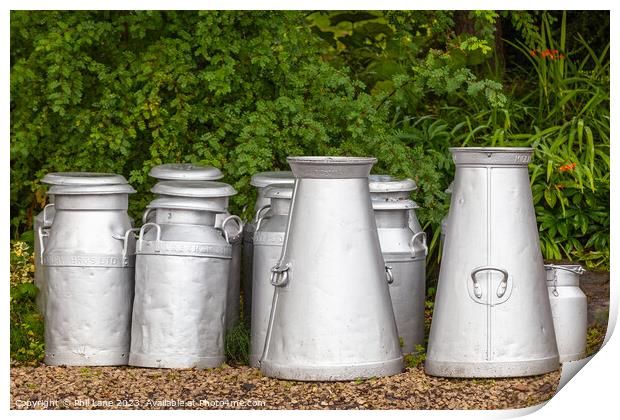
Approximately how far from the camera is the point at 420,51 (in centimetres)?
659

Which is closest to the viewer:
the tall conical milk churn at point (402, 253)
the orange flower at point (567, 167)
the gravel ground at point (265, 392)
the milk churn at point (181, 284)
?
the gravel ground at point (265, 392)

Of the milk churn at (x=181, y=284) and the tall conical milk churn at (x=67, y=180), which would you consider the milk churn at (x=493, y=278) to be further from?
the tall conical milk churn at (x=67, y=180)

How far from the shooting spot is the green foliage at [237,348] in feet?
15.4

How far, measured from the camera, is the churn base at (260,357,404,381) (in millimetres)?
4168

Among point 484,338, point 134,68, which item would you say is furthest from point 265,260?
point 134,68

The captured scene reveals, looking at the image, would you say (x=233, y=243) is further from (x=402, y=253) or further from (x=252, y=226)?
(x=402, y=253)

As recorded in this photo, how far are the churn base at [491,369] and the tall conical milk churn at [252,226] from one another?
42.4 inches

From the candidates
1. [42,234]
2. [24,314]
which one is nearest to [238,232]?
[42,234]

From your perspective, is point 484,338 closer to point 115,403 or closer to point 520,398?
point 520,398

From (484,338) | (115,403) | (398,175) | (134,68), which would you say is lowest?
(115,403)

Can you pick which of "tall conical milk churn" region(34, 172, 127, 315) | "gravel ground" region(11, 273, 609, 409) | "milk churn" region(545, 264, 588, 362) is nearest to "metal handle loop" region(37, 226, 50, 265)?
"tall conical milk churn" region(34, 172, 127, 315)

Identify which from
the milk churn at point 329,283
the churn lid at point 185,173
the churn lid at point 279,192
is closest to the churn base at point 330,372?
the milk churn at point 329,283

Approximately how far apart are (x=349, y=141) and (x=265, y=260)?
3.69 feet

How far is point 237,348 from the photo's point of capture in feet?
15.5
